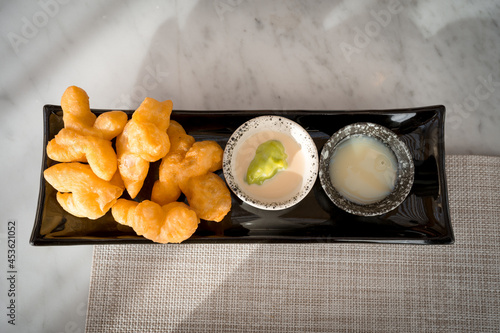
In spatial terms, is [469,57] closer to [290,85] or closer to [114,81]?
[290,85]

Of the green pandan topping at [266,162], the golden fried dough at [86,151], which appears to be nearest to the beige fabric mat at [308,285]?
the green pandan topping at [266,162]

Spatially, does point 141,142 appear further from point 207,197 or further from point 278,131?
point 278,131

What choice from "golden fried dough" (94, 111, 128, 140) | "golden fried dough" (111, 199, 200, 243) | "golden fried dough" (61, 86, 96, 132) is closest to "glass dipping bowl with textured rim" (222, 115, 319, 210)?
"golden fried dough" (111, 199, 200, 243)

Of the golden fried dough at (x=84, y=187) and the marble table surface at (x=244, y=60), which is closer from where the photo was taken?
the golden fried dough at (x=84, y=187)

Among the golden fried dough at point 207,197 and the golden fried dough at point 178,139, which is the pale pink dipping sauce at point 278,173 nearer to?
the golden fried dough at point 207,197

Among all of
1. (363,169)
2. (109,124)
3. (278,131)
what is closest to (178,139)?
(109,124)

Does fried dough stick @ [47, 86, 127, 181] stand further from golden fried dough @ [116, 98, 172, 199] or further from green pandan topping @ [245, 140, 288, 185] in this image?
green pandan topping @ [245, 140, 288, 185]
